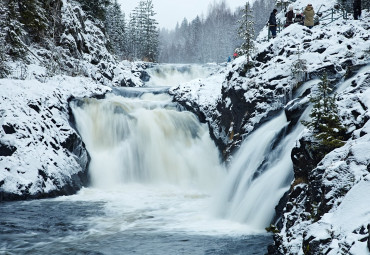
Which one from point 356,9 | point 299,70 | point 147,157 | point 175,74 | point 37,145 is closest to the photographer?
point 37,145

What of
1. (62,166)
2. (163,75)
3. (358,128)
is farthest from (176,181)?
(163,75)

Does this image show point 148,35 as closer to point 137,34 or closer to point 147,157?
point 137,34

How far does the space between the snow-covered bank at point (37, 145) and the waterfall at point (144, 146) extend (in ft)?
3.25

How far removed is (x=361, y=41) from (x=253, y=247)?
383 inches

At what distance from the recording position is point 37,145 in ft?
43.2

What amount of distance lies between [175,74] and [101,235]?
3307 cm

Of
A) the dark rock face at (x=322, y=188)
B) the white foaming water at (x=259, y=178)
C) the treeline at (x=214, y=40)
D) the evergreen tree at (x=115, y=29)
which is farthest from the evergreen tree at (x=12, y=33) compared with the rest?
the treeline at (x=214, y=40)

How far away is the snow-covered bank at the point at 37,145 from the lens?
470 inches

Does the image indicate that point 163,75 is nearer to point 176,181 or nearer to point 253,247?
point 176,181

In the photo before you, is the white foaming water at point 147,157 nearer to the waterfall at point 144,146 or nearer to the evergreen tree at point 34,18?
the waterfall at point 144,146

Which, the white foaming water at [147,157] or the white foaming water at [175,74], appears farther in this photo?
the white foaming water at [175,74]

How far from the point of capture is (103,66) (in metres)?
26.2

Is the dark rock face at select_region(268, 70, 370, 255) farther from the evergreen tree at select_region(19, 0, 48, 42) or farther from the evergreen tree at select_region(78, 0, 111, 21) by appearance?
the evergreen tree at select_region(78, 0, 111, 21)

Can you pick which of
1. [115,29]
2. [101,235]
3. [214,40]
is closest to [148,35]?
[115,29]
